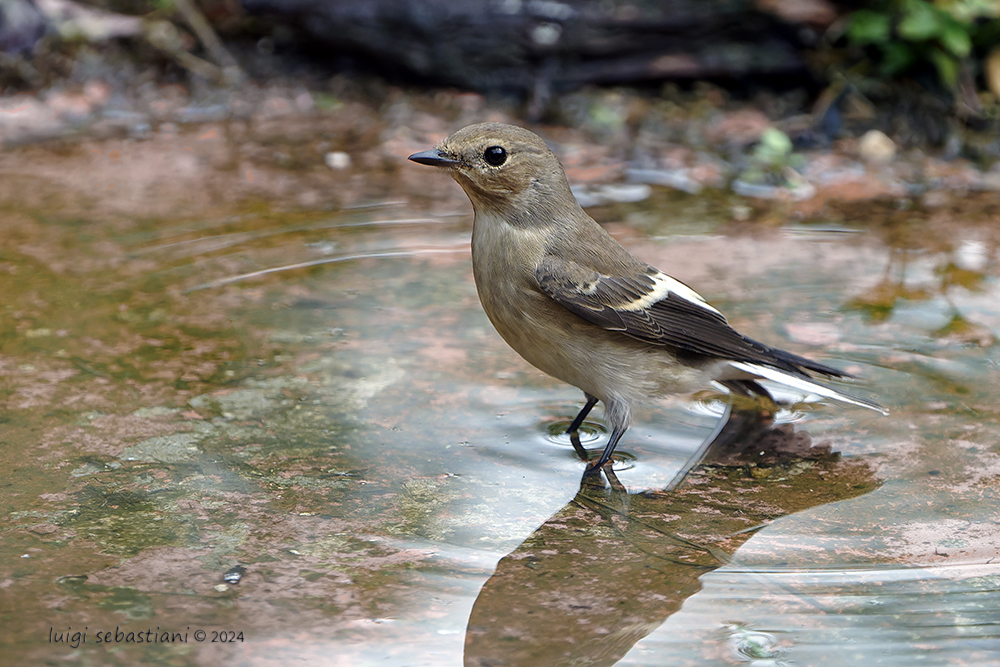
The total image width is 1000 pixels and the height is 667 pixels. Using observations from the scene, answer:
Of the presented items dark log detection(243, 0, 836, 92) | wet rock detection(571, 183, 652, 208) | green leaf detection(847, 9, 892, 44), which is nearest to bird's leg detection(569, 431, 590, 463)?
wet rock detection(571, 183, 652, 208)

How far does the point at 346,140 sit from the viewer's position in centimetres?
720

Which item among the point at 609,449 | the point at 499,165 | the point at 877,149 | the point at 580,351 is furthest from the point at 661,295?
the point at 877,149

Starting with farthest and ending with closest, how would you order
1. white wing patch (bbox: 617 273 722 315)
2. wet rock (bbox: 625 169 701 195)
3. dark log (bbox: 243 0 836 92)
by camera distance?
1. dark log (bbox: 243 0 836 92)
2. wet rock (bbox: 625 169 701 195)
3. white wing patch (bbox: 617 273 722 315)

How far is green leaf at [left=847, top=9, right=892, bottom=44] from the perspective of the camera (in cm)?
746

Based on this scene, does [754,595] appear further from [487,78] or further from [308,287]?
[487,78]

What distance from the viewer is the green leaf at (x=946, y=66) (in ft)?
24.1

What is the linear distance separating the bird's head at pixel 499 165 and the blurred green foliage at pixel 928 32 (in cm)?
426

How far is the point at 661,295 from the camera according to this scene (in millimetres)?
4211

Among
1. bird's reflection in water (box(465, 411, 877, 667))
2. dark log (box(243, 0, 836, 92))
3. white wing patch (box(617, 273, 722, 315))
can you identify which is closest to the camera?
bird's reflection in water (box(465, 411, 877, 667))

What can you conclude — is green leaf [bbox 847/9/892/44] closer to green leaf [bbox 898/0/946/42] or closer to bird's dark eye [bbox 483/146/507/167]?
green leaf [bbox 898/0/946/42]

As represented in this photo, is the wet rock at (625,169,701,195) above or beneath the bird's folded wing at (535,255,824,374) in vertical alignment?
above

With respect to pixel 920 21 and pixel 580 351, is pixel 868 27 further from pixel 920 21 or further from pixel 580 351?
pixel 580 351

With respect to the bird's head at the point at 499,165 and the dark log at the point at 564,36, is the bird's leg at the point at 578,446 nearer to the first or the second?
the bird's head at the point at 499,165

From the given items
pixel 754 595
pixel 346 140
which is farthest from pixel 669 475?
pixel 346 140
